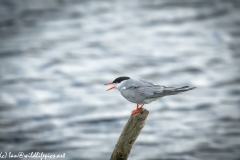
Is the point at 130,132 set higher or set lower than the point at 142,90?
lower

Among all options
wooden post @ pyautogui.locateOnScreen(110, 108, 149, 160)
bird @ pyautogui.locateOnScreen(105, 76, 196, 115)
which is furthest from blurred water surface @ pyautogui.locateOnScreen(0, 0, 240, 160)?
wooden post @ pyautogui.locateOnScreen(110, 108, 149, 160)

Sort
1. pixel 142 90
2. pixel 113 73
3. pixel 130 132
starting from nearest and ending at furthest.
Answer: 1. pixel 130 132
2. pixel 142 90
3. pixel 113 73

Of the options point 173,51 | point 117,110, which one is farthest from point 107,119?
point 173,51

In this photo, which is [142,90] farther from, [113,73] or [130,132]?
[113,73]

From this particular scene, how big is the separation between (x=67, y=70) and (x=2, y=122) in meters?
5.56

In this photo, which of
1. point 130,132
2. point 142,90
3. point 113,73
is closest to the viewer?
point 130,132

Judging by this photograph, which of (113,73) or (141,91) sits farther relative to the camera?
(113,73)

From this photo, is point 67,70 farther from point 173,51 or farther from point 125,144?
point 125,144

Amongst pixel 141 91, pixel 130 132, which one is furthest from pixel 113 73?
pixel 130 132

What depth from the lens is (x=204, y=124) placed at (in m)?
18.7

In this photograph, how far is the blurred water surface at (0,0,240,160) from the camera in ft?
57.5

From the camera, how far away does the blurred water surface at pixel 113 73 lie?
Answer: 17.5m

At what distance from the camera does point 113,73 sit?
22547mm

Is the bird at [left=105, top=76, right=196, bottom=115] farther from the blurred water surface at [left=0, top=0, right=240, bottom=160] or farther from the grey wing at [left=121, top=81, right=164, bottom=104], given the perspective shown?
the blurred water surface at [left=0, top=0, right=240, bottom=160]
